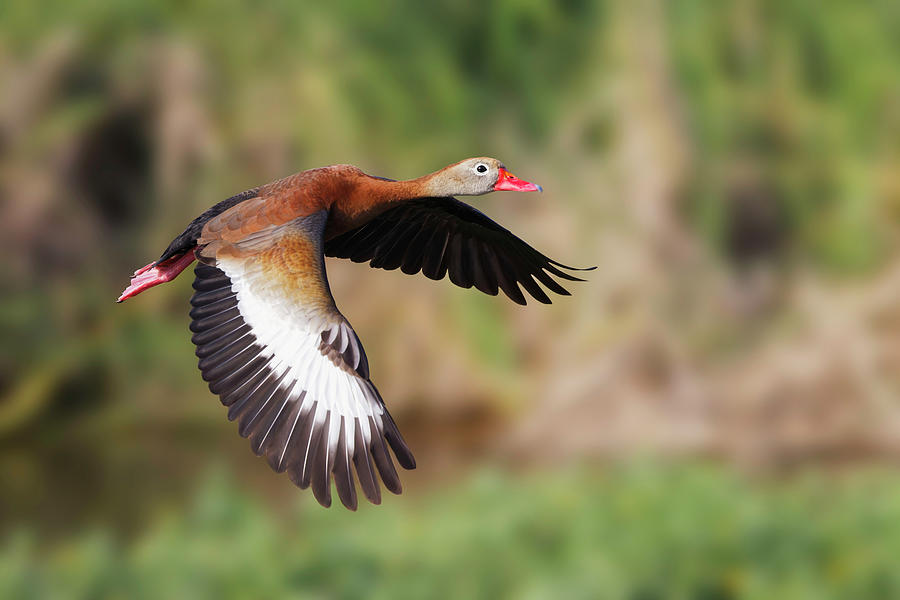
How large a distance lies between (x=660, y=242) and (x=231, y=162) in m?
5.27

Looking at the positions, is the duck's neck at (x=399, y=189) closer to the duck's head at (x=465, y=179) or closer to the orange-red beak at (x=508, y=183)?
the duck's head at (x=465, y=179)

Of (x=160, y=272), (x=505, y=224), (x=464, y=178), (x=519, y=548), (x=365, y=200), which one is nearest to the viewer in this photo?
(x=365, y=200)

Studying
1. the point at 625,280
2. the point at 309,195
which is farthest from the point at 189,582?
the point at 309,195

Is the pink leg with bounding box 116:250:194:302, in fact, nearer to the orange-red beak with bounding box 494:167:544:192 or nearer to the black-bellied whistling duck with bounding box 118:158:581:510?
the black-bellied whistling duck with bounding box 118:158:581:510

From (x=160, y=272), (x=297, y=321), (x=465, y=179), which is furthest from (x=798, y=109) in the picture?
(x=297, y=321)

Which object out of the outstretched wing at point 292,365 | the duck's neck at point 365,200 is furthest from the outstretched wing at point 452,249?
the outstretched wing at point 292,365

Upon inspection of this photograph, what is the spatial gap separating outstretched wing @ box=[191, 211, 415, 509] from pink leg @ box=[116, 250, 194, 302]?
1.93 feet

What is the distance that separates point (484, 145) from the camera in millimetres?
16922

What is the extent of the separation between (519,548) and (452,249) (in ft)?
23.2

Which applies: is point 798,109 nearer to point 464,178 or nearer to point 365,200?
point 464,178

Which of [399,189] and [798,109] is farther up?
[798,109]

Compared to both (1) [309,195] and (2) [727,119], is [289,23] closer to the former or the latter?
(2) [727,119]

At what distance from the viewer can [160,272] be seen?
6.16 metres

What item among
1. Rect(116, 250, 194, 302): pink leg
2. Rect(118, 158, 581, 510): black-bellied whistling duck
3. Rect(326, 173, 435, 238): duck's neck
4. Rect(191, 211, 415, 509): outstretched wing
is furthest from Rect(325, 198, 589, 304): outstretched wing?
Rect(191, 211, 415, 509): outstretched wing
